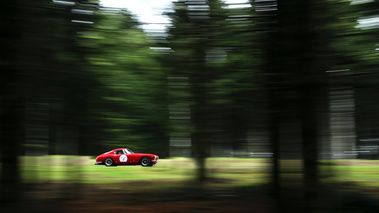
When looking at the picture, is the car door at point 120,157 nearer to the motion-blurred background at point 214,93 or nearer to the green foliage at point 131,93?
the green foliage at point 131,93

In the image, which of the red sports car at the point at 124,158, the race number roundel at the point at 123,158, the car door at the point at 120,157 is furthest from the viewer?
the race number roundel at the point at 123,158

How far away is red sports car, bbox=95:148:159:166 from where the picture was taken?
12133mm

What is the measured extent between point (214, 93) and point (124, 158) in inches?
312

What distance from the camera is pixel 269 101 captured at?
419cm

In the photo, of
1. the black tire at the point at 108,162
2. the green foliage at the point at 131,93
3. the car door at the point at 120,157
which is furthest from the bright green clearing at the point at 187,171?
the green foliage at the point at 131,93

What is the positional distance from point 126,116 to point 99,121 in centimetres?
98

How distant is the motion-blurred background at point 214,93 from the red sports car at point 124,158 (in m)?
4.07

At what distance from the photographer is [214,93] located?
18.5 feet

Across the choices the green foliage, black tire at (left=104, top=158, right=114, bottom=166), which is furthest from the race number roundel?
the green foliage

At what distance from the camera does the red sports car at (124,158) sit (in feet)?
39.8

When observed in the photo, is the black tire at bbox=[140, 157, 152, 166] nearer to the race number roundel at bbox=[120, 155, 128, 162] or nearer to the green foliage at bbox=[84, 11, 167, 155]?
the race number roundel at bbox=[120, 155, 128, 162]

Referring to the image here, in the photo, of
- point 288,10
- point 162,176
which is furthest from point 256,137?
point 162,176

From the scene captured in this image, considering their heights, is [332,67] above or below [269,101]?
above

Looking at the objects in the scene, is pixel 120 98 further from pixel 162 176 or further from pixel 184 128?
pixel 162 176
